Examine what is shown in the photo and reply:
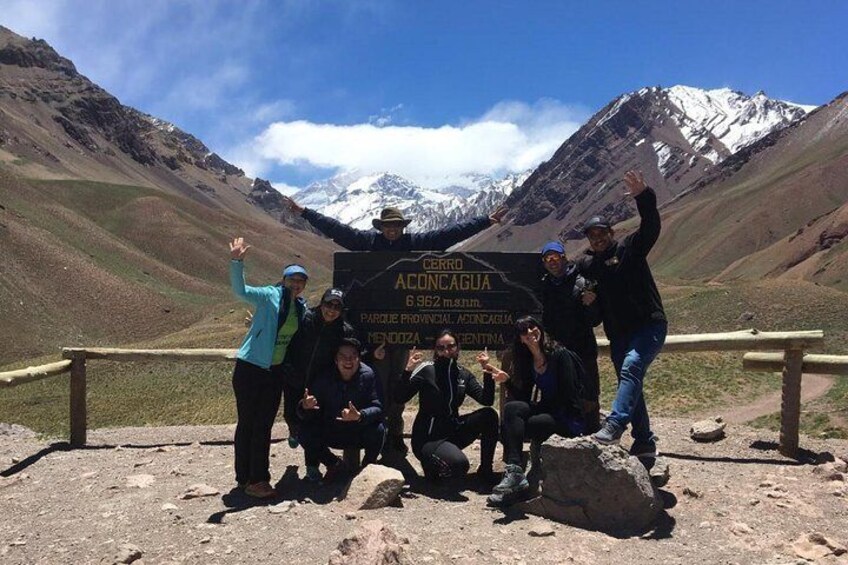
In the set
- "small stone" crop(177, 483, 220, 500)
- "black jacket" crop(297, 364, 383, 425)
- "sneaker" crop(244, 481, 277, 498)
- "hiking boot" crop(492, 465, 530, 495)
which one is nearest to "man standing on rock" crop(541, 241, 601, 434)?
"hiking boot" crop(492, 465, 530, 495)

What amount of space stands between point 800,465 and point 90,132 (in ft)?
626

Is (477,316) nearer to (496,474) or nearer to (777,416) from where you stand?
(496,474)

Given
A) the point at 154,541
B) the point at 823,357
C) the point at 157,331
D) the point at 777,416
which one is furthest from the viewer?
the point at 157,331

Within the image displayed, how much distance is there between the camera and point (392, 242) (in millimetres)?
9031

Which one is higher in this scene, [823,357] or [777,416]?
[823,357]

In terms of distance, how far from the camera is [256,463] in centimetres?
773

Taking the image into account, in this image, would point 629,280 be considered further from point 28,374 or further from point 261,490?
point 28,374

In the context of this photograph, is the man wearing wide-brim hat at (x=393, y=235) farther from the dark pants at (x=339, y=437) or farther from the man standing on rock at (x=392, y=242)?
the dark pants at (x=339, y=437)

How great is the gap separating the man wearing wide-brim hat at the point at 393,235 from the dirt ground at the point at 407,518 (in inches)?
113

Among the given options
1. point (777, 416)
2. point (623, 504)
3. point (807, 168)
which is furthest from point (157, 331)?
point (807, 168)

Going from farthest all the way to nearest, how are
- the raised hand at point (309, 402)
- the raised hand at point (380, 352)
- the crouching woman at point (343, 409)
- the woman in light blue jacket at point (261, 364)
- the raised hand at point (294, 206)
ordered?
the raised hand at point (294, 206) → the raised hand at point (380, 352) → the crouching woman at point (343, 409) → the raised hand at point (309, 402) → the woman in light blue jacket at point (261, 364)

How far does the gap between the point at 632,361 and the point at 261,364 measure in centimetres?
399

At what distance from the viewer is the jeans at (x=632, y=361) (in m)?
7.07

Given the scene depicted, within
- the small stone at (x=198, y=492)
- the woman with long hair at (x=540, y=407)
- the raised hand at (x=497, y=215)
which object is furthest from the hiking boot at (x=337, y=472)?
the raised hand at (x=497, y=215)
